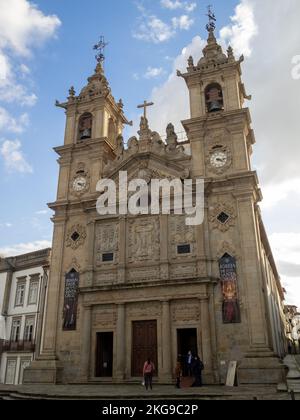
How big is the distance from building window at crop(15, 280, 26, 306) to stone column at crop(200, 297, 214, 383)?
17.5 m

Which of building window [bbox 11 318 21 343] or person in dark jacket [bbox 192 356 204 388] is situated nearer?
person in dark jacket [bbox 192 356 204 388]

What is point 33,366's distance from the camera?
22594 mm

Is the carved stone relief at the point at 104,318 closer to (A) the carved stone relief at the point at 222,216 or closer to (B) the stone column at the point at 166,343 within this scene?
(B) the stone column at the point at 166,343

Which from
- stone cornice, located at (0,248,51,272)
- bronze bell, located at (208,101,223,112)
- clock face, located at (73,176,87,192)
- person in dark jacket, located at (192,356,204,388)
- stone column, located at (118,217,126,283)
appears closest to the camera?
person in dark jacket, located at (192,356,204,388)

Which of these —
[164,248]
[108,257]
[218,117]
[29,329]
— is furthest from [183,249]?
[29,329]

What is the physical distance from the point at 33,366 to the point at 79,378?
2.85 m

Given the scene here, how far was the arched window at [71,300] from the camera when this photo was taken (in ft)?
76.8

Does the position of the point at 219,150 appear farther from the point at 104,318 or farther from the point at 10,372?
the point at 10,372

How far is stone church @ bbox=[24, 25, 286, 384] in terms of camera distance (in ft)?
66.8

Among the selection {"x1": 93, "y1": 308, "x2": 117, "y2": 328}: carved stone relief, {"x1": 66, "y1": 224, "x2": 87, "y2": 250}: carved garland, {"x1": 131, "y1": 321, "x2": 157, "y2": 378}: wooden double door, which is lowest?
{"x1": 131, "y1": 321, "x2": 157, "y2": 378}: wooden double door

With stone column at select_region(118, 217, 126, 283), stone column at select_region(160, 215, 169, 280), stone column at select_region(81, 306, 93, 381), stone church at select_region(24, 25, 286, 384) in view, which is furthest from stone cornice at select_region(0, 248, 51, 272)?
stone column at select_region(160, 215, 169, 280)

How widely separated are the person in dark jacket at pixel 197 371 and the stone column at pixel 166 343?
1.97m

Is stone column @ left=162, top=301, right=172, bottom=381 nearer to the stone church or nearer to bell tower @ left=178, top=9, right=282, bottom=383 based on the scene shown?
the stone church
